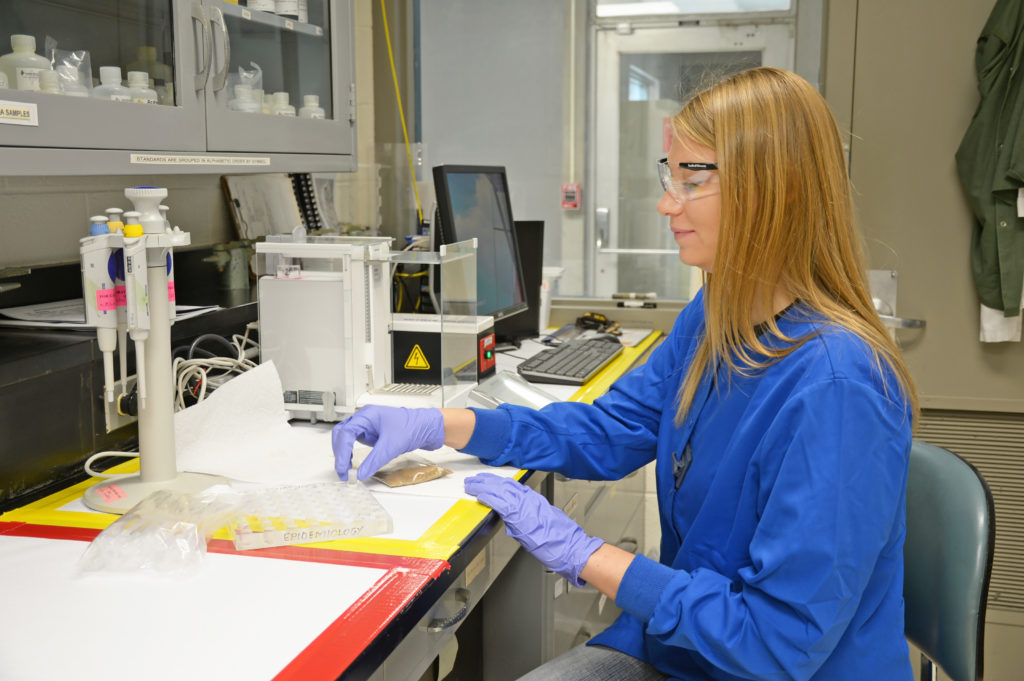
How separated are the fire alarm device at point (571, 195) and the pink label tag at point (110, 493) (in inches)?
79.0

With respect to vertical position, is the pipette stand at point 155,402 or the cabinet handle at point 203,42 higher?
the cabinet handle at point 203,42

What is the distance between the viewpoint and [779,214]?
1192mm

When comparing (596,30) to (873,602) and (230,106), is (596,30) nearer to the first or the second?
(230,106)

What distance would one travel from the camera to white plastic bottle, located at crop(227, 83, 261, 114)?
5.85 ft

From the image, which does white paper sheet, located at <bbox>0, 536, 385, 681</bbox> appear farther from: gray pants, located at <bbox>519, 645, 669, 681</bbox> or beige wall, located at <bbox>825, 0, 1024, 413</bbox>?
beige wall, located at <bbox>825, 0, 1024, 413</bbox>

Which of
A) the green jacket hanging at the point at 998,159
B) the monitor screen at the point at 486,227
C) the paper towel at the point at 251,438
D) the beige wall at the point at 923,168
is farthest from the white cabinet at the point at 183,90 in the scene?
the green jacket hanging at the point at 998,159

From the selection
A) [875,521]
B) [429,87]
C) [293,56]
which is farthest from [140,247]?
[429,87]

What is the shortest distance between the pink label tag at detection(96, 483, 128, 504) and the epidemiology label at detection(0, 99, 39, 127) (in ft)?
1.73

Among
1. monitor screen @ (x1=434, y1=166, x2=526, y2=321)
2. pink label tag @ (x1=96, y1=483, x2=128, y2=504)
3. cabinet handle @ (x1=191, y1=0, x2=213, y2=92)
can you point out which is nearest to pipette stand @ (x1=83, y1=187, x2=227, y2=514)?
pink label tag @ (x1=96, y1=483, x2=128, y2=504)

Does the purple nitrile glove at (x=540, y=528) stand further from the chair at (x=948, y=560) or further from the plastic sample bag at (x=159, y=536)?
the chair at (x=948, y=560)

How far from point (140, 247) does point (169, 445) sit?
305 mm

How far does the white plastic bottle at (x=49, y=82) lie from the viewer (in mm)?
1306

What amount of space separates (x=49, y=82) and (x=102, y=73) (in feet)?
0.51

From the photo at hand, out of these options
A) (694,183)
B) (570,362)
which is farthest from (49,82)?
(570,362)
